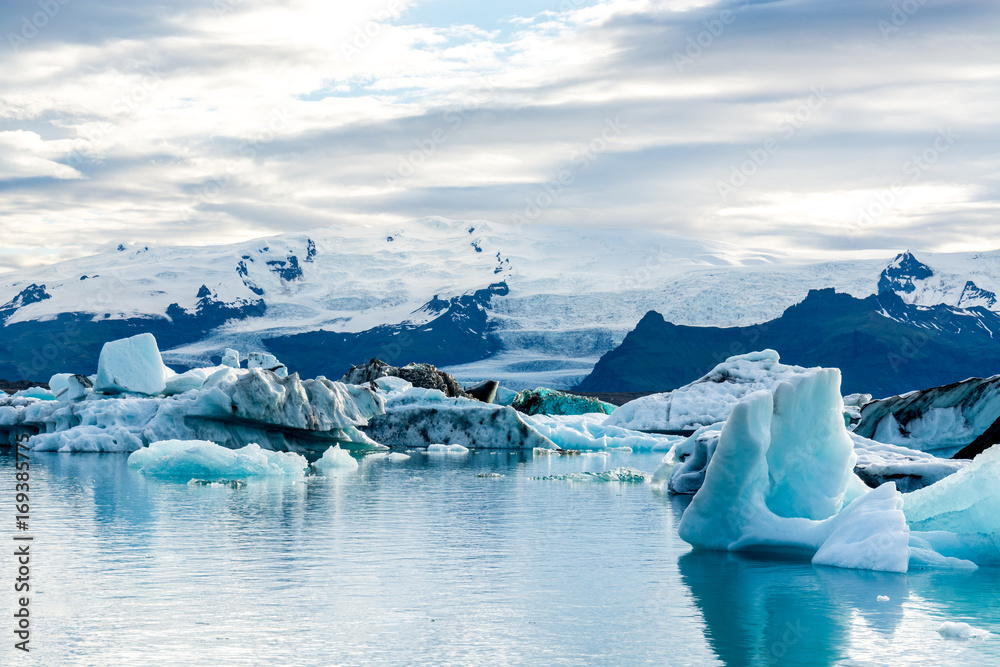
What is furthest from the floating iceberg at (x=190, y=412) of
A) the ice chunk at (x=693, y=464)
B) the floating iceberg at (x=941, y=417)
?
the floating iceberg at (x=941, y=417)

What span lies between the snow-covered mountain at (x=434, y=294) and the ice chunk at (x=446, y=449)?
171 ft

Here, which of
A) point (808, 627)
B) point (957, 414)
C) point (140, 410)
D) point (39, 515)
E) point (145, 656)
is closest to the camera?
point (145, 656)

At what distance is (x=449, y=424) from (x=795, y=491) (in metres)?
17.6

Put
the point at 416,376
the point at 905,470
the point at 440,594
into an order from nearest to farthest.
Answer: the point at 440,594, the point at 905,470, the point at 416,376

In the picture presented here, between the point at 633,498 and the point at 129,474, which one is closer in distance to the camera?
the point at 633,498

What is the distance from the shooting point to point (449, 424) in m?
26.9

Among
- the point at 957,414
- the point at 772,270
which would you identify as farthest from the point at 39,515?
the point at 772,270

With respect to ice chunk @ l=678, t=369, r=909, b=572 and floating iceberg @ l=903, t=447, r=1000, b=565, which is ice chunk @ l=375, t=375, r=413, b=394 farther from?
→ floating iceberg @ l=903, t=447, r=1000, b=565

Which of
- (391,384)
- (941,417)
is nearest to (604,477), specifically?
(941,417)

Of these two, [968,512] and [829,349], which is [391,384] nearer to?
[968,512]

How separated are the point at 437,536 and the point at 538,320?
7673 centimetres

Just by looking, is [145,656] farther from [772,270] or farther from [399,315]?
[399,315]

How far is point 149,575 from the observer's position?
316 inches

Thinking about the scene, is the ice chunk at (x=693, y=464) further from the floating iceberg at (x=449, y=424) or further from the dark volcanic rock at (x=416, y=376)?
the dark volcanic rock at (x=416, y=376)
